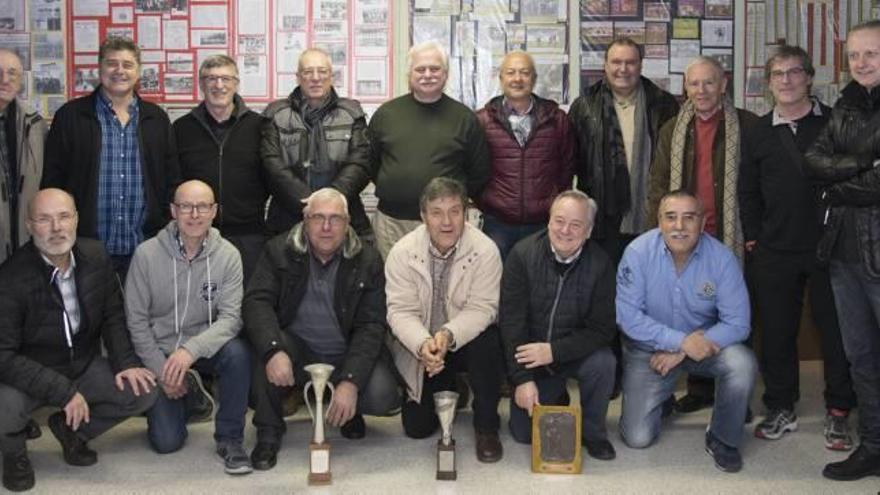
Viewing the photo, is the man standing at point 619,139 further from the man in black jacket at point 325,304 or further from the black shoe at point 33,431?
the black shoe at point 33,431

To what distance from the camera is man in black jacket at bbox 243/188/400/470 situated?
12.7ft

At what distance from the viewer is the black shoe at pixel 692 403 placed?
4.48 meters

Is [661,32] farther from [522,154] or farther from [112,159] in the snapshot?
[112,159]

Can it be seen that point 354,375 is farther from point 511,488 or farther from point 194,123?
point 194,123

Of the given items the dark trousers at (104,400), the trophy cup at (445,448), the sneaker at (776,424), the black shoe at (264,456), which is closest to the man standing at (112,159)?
the dark trousers at (104,400)

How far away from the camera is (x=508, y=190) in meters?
4.50

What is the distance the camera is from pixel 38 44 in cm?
535

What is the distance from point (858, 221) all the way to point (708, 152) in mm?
998

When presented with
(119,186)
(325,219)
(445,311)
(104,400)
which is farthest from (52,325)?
(445,311)

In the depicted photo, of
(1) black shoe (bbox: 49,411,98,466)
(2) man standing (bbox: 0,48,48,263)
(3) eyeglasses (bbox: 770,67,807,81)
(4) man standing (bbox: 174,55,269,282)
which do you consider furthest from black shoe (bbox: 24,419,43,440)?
Result: (3) eyeglasses (bbox: 770,67,807,81)

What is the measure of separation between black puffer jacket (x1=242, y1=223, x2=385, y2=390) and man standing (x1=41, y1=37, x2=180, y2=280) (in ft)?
2.22

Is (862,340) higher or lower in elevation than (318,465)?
higher

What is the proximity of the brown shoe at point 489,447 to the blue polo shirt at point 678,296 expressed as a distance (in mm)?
676

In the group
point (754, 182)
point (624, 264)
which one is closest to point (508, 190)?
point (624, 264)
